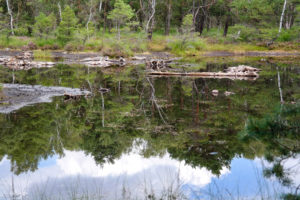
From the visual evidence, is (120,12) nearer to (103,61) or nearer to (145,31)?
(145,31)

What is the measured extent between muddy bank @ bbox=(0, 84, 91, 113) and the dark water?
0.62 m

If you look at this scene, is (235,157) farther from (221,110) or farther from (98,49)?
(98,49)

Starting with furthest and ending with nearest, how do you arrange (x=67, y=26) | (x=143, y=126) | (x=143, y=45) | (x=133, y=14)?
(x=133, y=14) < (x=67, y=26) < (x=143, y=45) < (x=143, y=126)

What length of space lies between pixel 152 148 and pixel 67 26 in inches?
1508

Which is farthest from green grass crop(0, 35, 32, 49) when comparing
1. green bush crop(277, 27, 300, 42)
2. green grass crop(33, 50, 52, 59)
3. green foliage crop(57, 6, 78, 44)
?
green bush crop(277, 27, 300, 42)

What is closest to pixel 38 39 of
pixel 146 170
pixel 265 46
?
pixel 265 46

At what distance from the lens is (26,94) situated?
49.4 feet

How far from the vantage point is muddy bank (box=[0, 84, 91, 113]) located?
41.7ft

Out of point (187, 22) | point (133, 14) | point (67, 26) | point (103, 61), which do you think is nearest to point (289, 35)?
point (187, 22)

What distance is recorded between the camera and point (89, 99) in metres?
14.5

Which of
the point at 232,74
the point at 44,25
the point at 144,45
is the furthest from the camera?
the point at 44,25

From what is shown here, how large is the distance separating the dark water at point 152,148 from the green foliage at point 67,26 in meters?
30.4

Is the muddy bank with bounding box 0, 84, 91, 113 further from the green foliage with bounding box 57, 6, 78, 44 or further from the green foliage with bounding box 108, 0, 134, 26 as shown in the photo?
the green foliage with bounding box 57, 6, 78, 44

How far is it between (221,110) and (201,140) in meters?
3.57
